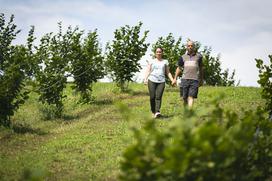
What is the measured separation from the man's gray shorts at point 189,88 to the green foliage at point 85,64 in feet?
21.7

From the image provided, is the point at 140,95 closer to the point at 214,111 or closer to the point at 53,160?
the point at 53,160

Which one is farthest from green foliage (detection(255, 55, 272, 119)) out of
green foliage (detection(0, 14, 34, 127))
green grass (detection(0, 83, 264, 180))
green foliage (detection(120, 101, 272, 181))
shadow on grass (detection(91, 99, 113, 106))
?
shadow on grass (detection(91, 99, 113, 106))

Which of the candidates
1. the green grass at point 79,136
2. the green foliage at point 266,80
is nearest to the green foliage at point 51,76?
the green grass at point 79,136

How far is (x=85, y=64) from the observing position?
709 inches

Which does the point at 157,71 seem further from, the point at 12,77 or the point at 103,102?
the point at 103,102

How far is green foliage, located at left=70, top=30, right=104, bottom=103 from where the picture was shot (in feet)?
58.3

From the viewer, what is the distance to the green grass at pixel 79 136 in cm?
788

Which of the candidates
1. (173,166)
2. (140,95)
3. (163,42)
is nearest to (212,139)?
(173,166)

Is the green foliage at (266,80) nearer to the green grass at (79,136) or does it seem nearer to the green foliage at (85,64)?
the green grass at (79,136)

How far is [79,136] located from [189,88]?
3.24 m

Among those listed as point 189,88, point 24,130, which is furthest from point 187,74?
point 24,130

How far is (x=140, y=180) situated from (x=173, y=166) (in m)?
0.45

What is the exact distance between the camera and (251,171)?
4223 mm

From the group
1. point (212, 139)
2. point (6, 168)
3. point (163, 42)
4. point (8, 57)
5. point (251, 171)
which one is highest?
point (163, 42)
